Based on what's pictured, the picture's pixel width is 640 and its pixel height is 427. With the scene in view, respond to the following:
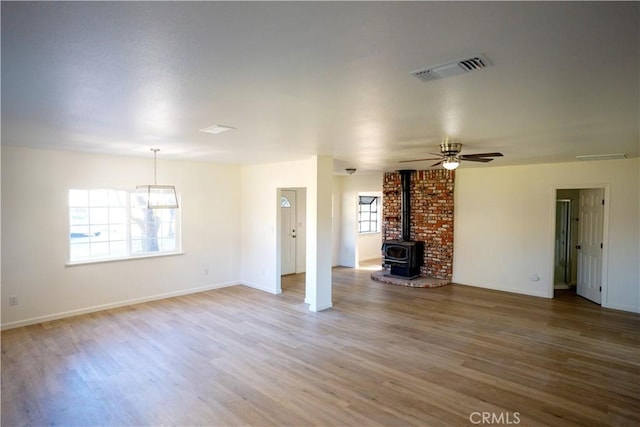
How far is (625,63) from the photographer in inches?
73.6

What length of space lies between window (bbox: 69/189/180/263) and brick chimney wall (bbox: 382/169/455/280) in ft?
17.0

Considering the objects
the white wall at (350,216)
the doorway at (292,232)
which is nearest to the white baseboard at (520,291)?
the white wall at (350,216)

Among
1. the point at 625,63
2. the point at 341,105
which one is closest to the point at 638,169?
the point at 625,63

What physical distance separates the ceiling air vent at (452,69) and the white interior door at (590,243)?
19.1 ft

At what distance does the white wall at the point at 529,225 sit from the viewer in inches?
226

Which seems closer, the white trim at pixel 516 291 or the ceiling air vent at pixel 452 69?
the ceiling air vent at pixel 452 69

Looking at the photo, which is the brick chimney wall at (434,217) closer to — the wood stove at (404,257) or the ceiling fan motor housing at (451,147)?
the wood stove at (404,257)

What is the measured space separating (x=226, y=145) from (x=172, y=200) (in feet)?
5.34

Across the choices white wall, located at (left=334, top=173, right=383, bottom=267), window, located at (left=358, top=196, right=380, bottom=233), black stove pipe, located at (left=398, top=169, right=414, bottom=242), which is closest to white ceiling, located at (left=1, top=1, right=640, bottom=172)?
black stove pipe, located at (left=398, top=169, right=414, bottom=242)

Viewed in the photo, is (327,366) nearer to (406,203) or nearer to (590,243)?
(406,203)

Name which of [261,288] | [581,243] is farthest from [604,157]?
[261,288]

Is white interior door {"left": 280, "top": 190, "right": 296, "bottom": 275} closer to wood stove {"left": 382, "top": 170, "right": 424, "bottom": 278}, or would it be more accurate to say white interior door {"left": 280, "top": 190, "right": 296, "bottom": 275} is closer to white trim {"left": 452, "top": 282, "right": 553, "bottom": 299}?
wood stove {"left": 382, "top": 170, "right": 424, "bottom": 278}

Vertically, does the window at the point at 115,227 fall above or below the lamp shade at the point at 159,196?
below

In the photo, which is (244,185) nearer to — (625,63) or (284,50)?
(284,50)
